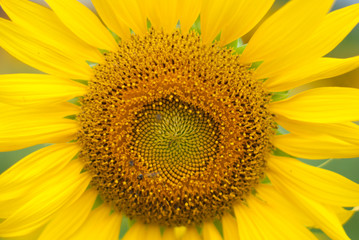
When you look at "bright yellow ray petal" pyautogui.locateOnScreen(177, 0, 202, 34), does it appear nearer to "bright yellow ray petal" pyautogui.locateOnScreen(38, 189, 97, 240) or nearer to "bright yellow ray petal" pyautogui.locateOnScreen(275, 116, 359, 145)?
"bright yellow ray petal" pyautogui.locateOnScreen(275, 116, 359, 145)

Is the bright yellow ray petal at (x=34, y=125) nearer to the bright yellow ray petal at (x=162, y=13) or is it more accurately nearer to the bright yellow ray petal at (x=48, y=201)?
the bright yellow ray petal at (x=48, y=201)

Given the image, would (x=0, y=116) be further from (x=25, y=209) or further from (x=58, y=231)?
(x=58, y=231)

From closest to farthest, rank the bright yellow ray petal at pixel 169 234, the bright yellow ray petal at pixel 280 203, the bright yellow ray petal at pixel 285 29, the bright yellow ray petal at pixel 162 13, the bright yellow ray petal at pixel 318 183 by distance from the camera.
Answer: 1. the bright yellow ray petal at pixel 285 29
2. the bright yellow ray petal at pixel 162 13
3. the bright yellow ray petal at pixel 318 183
4. the bright yellow ray petal at pixel 280 203
5. the bright yellow ray petal at pixel 169 234

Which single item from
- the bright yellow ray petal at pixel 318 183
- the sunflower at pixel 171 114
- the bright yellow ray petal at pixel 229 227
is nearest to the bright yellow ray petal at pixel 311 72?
the sunflower at pixel 171 114

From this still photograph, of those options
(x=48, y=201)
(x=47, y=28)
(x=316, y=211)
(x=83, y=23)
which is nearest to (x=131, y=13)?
(x=83, y=23)

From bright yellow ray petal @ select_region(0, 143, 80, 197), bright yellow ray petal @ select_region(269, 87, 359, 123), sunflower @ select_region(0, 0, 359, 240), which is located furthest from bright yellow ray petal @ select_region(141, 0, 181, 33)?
bright yellow ray petal @ select_region(0, 143, 80, 197)

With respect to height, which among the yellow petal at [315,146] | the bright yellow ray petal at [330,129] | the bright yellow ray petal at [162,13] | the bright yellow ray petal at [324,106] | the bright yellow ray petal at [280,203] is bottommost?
the bright yellow ray petal at [280,203]
